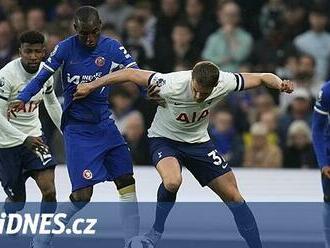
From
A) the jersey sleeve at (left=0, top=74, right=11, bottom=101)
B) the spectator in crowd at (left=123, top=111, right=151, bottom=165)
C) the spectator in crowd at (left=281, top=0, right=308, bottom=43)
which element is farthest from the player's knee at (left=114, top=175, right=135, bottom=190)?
the spectator in crowd at (left=281, top=0, right=308, bottom=43)

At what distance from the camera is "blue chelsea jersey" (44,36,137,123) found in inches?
386

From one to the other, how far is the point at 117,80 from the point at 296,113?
569 cm

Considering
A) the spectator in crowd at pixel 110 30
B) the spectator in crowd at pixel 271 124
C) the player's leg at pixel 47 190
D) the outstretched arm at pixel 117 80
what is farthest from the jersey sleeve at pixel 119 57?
the spectator in crowd at pixel 110 30

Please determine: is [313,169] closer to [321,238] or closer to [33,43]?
[321,238]

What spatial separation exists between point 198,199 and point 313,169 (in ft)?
9.28

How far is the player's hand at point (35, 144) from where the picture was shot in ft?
32.5

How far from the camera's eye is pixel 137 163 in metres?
14.7

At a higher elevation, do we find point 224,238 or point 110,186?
point 224,238

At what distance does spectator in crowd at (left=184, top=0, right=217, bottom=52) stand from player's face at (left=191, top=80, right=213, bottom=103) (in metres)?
6.75

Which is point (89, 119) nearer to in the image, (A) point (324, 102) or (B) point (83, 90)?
(B) point (83, 90)

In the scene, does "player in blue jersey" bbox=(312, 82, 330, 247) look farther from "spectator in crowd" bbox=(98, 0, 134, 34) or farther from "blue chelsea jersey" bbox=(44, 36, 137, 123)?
"spectator in crowd" bbox=(98, 0, 134, 34)

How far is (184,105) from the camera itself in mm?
9594

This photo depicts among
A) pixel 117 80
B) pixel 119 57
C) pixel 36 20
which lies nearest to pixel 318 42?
pixel 36 20

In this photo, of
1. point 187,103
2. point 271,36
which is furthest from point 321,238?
point 271,36
